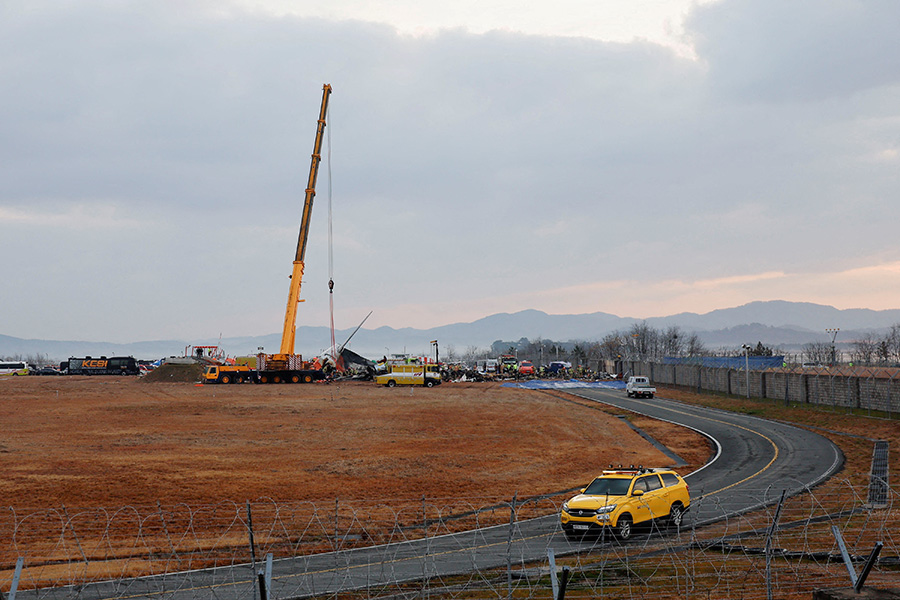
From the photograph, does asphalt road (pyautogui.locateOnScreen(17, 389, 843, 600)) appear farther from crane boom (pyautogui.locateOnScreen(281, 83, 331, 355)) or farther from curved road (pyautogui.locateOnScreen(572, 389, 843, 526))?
crane boom (pyautogui.locateOnScreen(281, 83, 331, 355))

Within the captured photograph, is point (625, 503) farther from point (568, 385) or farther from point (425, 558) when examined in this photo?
point (568, 385)

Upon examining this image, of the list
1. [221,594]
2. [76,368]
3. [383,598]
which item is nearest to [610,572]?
[383,598]

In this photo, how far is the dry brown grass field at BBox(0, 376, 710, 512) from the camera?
92.0 ft

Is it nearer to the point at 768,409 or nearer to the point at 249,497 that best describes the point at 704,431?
the point at 768,409

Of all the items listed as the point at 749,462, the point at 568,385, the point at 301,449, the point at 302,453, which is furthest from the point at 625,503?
the point at 568,385

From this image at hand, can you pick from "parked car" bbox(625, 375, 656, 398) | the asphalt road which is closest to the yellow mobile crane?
"parked car" bbox(625, 375, 656, 398)

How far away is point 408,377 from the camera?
9725cm

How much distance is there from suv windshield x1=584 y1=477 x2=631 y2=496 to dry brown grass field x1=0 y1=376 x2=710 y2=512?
22.5 feet

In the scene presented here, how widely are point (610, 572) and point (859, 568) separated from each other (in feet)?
18.1

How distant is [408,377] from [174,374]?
121 feet

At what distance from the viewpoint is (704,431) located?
47.7 m

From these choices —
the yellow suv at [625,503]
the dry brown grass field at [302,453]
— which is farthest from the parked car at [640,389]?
the yellow suv at [625,503]

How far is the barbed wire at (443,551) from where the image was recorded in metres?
15.4

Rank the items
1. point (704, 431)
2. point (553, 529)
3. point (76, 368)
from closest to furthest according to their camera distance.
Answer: point (553, 529) → point (704, 431) → point (76, 368)
